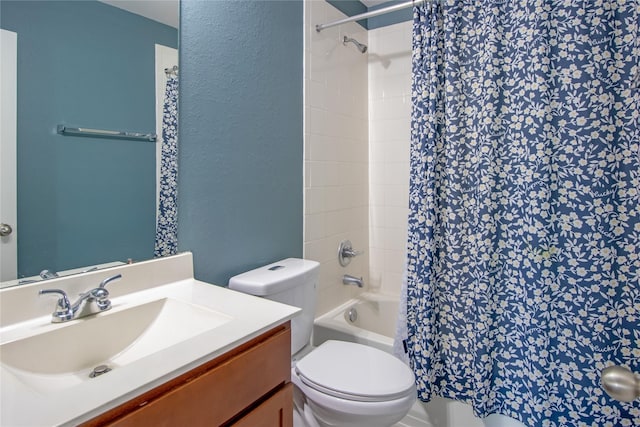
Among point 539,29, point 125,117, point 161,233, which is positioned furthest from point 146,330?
point 539,29

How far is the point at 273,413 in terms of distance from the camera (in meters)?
0.91

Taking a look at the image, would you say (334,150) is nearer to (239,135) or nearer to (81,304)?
(239,135)

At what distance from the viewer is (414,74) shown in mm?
1575

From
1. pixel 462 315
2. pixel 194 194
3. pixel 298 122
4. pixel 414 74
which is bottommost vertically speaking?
pixel 462 315

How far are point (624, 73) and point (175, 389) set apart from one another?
1.68 m

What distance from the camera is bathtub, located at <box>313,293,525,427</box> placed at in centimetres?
154

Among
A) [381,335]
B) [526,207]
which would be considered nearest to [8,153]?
[526,207]

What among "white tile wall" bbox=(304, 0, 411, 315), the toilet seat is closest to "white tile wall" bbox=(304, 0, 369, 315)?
"white tile wall" bbox=(304, 0, 411, 315)

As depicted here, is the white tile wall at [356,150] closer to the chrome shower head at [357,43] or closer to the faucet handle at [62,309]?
the chrome shower head at [357,43]

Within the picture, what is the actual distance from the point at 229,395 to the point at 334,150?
1.56 meters

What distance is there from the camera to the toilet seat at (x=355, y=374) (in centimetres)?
124

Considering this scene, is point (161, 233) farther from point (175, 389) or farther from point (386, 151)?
point (386, 151)

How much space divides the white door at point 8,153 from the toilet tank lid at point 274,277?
697 millimetres

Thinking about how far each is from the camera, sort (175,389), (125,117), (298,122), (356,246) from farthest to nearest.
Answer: (356,246), (298,122), (125,117), (175,389)
